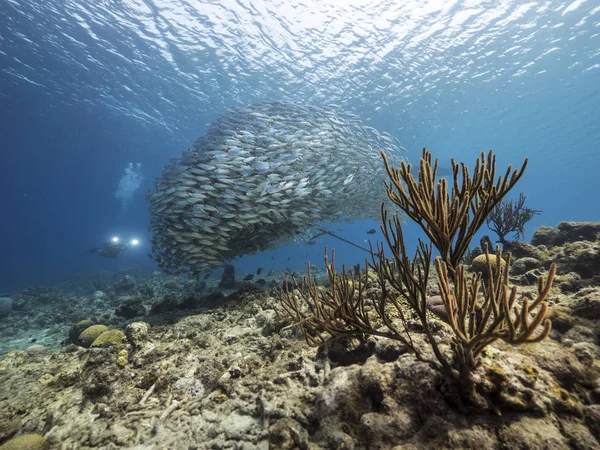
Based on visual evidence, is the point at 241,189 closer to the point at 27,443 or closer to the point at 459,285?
the point at 27,443

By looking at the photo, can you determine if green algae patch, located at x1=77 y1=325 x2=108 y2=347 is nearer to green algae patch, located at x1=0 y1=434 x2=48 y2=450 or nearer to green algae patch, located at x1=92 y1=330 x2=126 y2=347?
green algae patch, located at x1=92 y1=330 x2=126 y2=347

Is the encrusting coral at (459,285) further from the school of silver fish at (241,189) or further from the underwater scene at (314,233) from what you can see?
the school of silver fish at (241,189)

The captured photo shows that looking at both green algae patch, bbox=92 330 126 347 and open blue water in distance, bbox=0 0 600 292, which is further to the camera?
open blue water in distance, bbox=0 0 600 292

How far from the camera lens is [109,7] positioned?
16.6 metres

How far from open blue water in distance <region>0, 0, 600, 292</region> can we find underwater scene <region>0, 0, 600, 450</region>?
197 millimetres

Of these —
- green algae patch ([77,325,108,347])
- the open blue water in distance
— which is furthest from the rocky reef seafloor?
the open blue water in distance

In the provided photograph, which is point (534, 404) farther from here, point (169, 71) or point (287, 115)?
point (169, 71)

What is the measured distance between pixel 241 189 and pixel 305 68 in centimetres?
1754

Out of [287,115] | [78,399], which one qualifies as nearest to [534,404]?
[78,399]

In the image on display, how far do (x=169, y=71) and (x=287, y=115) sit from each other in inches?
683

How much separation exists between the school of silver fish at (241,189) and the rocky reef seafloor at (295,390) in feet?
10.2

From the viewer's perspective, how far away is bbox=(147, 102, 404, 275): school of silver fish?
7949mm

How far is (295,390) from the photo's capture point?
2895 millimetres

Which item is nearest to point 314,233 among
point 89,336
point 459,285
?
point 89,336
